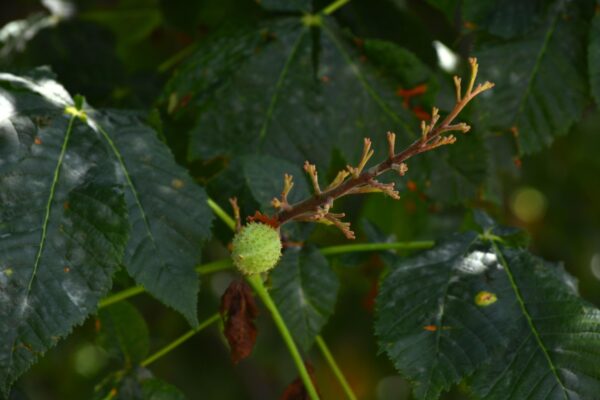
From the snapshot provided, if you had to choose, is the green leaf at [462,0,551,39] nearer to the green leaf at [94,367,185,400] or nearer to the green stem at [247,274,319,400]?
the green stem at [247,274,319,400]

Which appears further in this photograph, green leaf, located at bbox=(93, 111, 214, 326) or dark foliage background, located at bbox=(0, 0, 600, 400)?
dark foliage background, located at bbox=(0, 0, 600, 400)

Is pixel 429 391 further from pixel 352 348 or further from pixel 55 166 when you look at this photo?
pixel 352 348

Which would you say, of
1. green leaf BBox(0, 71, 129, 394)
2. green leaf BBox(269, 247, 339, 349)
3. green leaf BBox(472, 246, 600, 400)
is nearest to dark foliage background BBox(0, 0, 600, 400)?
green leaf BBox(269, 247, 339, 349)

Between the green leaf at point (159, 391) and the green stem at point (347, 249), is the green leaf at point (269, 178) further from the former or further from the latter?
the green leaf at point (159, 391)

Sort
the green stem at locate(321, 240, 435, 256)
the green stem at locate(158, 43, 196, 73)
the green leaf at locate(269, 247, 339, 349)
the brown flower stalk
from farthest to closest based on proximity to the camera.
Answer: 1. the green stem at locate(158, 43, 196, 73)
2. the green stem at locate(321, 240, 435, 256)
3. the green leaf at locate(269, 247, 339, 349)
4. the brown flower stalk

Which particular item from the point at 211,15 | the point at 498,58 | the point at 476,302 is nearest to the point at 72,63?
the point at 211,15

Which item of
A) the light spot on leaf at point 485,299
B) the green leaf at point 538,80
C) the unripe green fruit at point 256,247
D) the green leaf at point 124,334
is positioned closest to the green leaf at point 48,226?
the unripe green fruit at point 256,247
